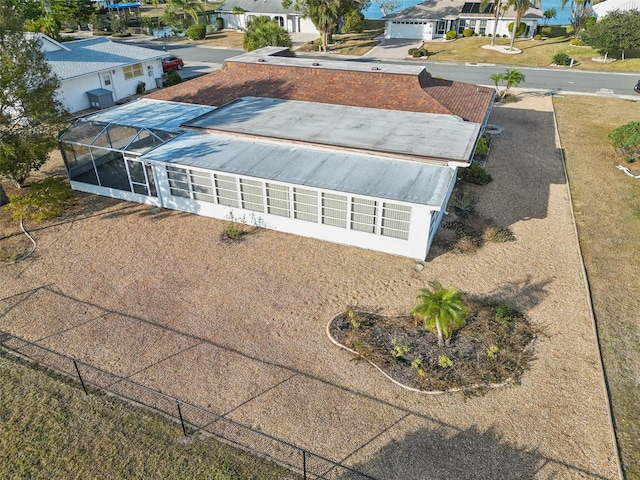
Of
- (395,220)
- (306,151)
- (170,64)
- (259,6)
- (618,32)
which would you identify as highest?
(259,6)

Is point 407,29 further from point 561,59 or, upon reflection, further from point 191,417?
point 191,417

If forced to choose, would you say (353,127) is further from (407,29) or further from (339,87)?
(407,29)

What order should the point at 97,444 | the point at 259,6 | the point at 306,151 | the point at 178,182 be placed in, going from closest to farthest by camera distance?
the point at 97,444 → the point at 306,151 → the point at 178,182 → the point at 259,6

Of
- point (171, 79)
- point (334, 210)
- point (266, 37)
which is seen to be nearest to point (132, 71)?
point (171, 79)

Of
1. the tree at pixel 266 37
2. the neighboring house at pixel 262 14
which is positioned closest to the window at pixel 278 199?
the tree at pixel 266 37

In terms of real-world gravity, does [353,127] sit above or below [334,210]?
above

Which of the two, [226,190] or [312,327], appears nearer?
[312,327]

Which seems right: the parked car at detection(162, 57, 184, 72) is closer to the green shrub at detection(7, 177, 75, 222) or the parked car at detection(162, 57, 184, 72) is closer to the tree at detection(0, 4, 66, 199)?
the tree at detection(0, 4, 66, 199)

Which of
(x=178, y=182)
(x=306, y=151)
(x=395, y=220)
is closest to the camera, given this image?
(x=395, y=220)
